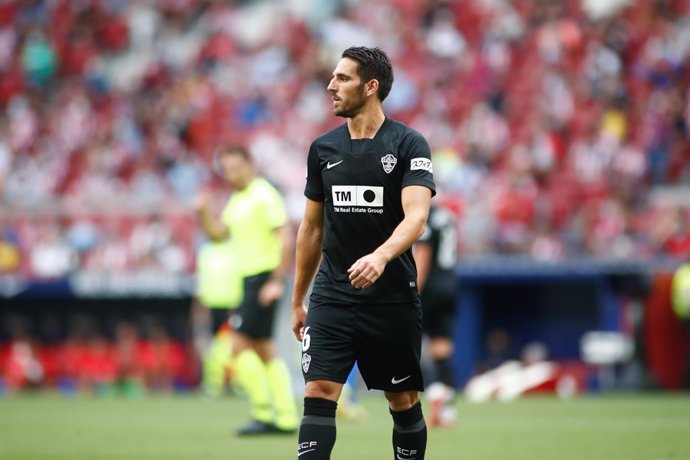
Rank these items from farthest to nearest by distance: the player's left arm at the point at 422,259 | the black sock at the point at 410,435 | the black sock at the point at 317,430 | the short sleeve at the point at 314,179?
the player's left arm at the point at 422,259
the black sock at the point at 410,435
the short sleeve at the point at 314,179
the black sock at the point at 317,430

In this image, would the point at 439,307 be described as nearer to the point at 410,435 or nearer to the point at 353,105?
the point at 410,435

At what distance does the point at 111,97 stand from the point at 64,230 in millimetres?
6745

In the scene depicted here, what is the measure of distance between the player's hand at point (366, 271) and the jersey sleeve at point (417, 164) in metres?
0.55

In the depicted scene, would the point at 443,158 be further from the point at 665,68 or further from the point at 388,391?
the point at 388,391

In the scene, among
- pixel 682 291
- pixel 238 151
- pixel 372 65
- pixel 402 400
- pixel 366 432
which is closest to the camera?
pixel 372 65

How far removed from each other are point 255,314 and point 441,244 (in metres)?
2.41

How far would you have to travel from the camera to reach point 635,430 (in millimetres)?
11000

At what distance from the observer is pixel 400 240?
5.97 metres

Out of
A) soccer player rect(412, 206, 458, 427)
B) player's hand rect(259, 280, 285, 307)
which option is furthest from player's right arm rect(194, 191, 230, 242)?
soccer player rect(412, 206, 458, 427)

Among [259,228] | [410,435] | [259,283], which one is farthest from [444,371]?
[410,435]

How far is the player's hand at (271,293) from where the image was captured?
407 inches

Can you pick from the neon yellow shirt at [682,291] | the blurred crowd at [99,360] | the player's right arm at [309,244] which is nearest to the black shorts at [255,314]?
the player's right arm at [309,244]

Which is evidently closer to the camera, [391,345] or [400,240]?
[400,240]

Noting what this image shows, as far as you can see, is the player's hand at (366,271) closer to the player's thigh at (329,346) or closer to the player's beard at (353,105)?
the player's thigh at (329,346)
